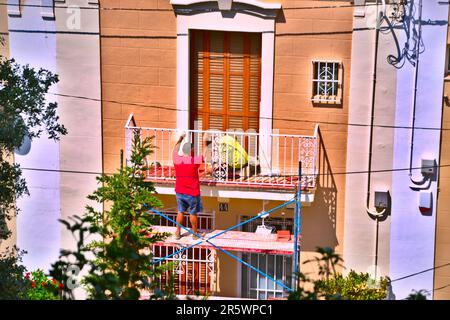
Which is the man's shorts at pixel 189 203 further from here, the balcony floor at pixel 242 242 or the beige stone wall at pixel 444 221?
the beige stone wall at pixel 444 221

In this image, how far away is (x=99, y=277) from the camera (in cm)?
592

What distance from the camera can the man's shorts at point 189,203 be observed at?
10617mm

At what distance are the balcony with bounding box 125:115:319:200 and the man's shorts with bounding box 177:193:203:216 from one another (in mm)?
191

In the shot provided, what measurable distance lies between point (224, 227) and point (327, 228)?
1173mm

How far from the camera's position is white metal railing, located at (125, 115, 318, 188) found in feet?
34.8

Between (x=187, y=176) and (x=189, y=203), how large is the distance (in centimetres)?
34

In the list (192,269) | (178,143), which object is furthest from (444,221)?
(178,143)

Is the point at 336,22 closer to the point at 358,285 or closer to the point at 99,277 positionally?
the point at 358,285

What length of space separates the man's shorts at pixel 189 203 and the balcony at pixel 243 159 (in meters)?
0.19

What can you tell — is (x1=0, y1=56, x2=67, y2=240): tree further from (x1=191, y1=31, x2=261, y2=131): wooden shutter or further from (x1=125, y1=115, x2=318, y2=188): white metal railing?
(x1=191, y1=31, x2=261, y2=131): wooden shutter

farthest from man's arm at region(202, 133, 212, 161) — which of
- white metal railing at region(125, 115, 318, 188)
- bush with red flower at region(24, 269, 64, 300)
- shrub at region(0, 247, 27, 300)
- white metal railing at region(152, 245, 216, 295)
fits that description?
shrub at region(0, 247, 27, 300)

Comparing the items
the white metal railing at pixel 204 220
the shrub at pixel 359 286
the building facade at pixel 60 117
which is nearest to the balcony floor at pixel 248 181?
the white metal railing at pixel 204 220

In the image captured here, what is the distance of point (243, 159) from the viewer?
35.2ft
